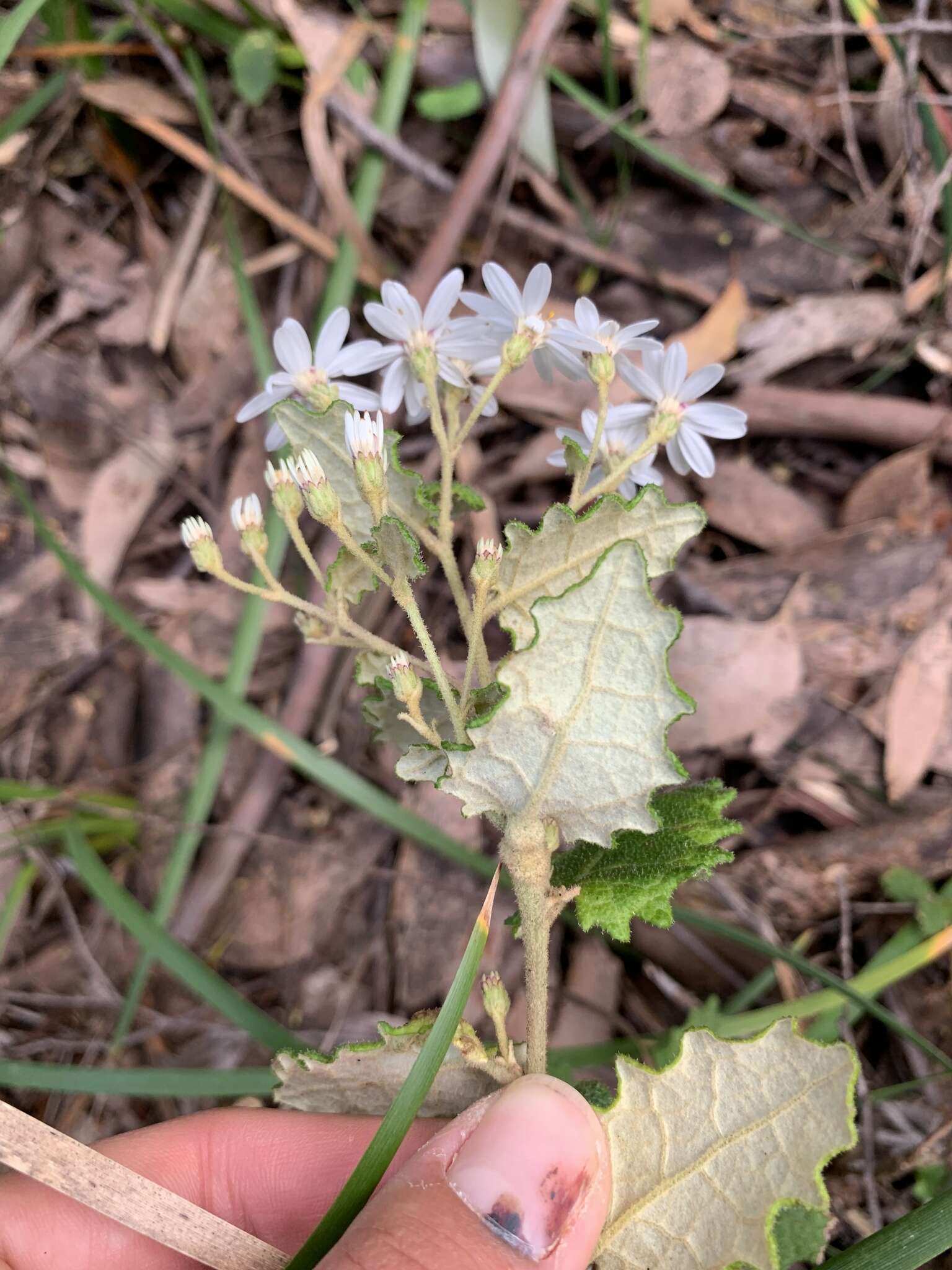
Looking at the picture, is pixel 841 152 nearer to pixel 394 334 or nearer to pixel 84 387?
pixel 394 334

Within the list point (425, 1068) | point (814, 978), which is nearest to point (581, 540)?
point (425, 1068)

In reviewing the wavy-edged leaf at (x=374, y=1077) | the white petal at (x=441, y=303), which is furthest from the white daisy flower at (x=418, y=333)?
the wavy-edged leaf at (x=374, y=1077)

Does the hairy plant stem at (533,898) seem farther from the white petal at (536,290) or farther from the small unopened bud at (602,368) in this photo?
the white petal at (536,290)

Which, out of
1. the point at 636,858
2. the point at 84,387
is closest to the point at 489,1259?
the point at 636,858

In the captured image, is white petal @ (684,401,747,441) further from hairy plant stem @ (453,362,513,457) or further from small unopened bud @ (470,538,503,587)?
small unopened bud @ (470,538,503,587)

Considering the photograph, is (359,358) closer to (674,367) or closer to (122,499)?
(674,367)

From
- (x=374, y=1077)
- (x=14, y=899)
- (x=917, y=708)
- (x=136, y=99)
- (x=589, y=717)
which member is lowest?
(x=14, y=899)

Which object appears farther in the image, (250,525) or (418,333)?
(418,333)

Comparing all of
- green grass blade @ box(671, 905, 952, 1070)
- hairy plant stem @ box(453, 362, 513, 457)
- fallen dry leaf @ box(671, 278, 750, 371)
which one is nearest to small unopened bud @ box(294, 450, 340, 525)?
hairy plant stem @ box(453, 362, 513, 457)
